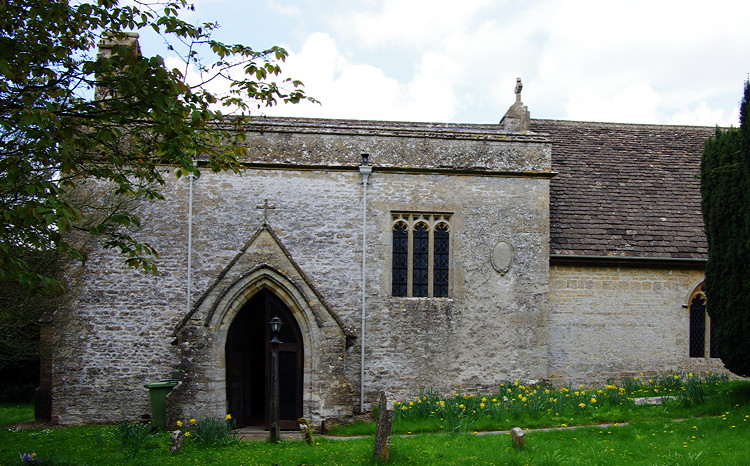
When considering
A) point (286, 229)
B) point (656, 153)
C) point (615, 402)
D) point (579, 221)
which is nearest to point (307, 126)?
point (286, 229)

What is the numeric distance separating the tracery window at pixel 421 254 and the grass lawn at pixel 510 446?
138 inches

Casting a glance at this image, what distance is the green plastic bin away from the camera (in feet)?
44.5

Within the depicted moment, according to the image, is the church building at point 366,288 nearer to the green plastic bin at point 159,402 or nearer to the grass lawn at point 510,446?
the green plastic bin at point 159,402

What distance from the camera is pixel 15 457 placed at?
10797mm

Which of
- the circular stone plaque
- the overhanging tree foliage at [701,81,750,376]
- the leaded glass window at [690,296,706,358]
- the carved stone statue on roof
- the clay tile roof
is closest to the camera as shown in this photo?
the overhanging tree foliage at [701,81,750,376]

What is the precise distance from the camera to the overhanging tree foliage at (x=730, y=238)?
12.2 m

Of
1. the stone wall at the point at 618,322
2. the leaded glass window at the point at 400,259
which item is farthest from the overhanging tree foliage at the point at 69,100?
the stone wall at the point at 618,322

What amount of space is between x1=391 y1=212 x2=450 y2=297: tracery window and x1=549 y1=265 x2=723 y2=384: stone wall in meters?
2.69

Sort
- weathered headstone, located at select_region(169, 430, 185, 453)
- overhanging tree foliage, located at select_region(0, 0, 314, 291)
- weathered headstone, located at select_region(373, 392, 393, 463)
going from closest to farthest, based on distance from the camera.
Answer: overhanging tree foliage, located at select_region(0, 0, 314, 291) < weathered headstone, located at select_region(373, 392, 393, 463) < weathered headstone, located at select_region(169, 430, 185, 453)

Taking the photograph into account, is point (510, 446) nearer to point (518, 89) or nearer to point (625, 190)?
point (625, 190)

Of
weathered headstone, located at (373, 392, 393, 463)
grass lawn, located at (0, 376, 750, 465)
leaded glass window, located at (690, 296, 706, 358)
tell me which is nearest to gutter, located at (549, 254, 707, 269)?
leaded glass window, located at (690, 296, 706, 358)

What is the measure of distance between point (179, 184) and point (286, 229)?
2510mm

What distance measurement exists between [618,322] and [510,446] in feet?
22.8

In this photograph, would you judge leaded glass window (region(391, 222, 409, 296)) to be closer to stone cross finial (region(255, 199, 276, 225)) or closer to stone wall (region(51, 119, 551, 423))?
stone wall (region(51, 119, 551, 423))
